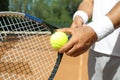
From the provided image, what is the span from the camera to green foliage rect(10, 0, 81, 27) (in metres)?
16.5

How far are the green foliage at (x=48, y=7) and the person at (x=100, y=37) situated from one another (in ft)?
47.8

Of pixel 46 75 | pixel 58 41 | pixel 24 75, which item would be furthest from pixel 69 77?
pixel 58 41

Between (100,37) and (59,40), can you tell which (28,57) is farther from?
(100,37)

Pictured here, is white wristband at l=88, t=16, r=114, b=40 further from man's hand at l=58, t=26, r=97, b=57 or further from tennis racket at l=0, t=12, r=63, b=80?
tennis racket at l=0, t=12, r=63, b=80

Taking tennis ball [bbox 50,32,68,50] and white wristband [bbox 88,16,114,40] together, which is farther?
tennis ball [bbox 50,32,68,50]

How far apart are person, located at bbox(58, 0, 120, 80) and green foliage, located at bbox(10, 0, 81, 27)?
47.8 ft

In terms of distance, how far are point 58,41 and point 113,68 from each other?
319 mm

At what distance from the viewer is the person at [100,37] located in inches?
31.6

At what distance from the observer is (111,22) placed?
0.84 m

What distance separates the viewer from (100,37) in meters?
0.84

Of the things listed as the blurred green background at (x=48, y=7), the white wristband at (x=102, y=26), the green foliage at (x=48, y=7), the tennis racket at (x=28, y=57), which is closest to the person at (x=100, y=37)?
the white wristband at (x=102, y=26)

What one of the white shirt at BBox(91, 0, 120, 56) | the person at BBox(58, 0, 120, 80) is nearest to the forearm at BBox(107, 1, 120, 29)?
the person at BBox(58, 0, 120, 80)

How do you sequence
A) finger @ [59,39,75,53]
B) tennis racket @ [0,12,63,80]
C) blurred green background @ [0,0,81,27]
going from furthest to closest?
1. blurred green background @ [0,0,81,27]
2. tennis racket @ [0,12,63,80]
3. finger @ [59,39,75,53]

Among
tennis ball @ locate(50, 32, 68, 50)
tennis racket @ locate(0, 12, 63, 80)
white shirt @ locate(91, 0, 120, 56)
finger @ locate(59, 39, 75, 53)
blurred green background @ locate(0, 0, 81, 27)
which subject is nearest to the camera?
finger @ locate(59, 39, 75, 53)
